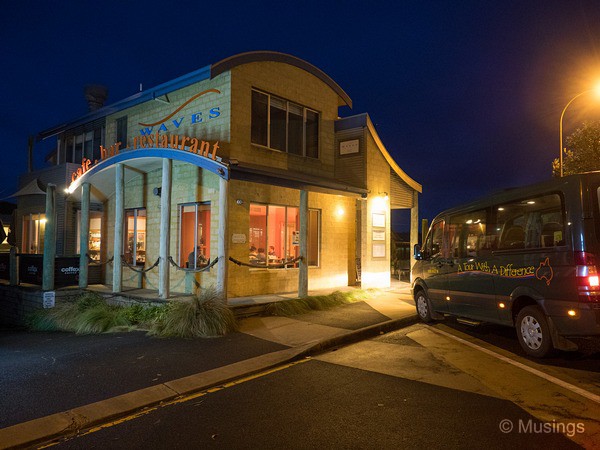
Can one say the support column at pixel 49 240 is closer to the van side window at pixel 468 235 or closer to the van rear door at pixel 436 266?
the van rear door at pixel 436 266

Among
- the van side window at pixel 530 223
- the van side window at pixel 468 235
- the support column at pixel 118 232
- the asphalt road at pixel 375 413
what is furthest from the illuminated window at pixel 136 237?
the van side window at pixel 530 223

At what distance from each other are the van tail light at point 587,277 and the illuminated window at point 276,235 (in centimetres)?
733

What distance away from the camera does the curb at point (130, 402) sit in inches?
172

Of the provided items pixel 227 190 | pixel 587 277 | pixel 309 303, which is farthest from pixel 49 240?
pixel 587 277

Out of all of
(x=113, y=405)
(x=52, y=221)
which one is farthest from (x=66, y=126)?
(x=113, y=405)

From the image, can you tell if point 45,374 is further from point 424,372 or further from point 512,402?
point 512,402

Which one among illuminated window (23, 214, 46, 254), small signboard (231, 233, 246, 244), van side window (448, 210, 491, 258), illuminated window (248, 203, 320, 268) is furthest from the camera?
illuminated window (23, 214, 46, 254)

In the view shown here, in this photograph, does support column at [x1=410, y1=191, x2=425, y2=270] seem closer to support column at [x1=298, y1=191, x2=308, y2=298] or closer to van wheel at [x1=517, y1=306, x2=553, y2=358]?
support column at [x1=298, y1=191, x2=308, y2=298]

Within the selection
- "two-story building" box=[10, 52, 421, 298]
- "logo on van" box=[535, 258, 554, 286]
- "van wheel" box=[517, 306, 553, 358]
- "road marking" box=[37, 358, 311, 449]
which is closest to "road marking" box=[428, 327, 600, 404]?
"van wheel" box=[517, 306, 553, 358]

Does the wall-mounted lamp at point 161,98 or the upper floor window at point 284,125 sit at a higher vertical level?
the wall-mounted lamp at point 161,98

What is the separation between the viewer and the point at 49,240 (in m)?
12.4

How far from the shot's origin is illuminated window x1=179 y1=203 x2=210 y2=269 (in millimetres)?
12320

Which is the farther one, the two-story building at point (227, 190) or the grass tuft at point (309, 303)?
the two-story building at point (227, 190)

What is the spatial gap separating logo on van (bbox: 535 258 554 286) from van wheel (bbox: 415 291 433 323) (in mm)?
3626
